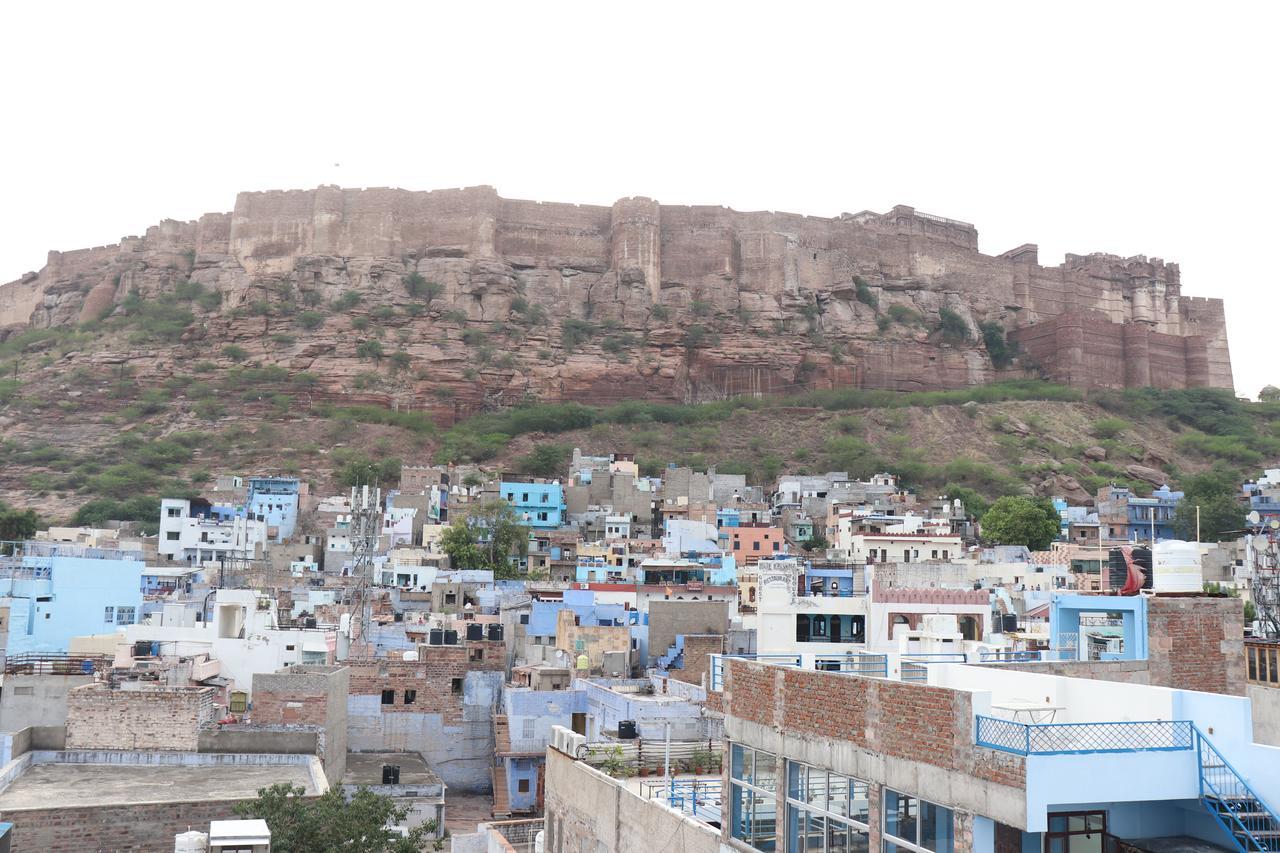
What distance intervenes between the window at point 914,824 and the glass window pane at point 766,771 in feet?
4.03

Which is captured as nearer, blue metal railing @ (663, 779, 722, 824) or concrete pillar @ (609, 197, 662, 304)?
blue metal railing @ (663, 779, 722, 824)

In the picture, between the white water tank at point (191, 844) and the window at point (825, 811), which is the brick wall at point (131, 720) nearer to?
the white water tank at point (191, 844)

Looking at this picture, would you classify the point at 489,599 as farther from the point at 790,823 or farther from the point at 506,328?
the point at 506,328

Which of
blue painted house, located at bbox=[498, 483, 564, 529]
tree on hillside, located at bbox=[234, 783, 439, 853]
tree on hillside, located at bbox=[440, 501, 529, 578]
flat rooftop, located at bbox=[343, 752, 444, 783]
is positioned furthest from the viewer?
blue painted house, located at bbox=[498, 483, 564, 529]

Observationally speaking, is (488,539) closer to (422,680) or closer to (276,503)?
(276,503)

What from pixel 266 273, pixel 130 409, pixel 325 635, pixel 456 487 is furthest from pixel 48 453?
pixel 325 635

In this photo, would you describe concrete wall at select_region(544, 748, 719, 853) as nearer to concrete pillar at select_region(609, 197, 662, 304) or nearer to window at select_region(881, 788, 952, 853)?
window at select_region(881, 788, 952, 853)

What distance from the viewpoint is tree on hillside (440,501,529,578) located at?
4322 centimetres

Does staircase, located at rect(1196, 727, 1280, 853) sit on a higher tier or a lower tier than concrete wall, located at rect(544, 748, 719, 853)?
higher

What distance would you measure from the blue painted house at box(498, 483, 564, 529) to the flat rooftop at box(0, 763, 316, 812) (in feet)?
120

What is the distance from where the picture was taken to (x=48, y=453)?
66750 millimetres

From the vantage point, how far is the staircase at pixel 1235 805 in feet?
21.8

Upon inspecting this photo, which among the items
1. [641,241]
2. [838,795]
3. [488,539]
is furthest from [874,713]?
[641,241]

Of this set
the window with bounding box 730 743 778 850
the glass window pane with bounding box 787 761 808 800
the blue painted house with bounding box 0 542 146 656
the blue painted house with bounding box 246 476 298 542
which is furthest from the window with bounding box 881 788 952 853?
the blue painted house with bounding box 246 476 298 542
